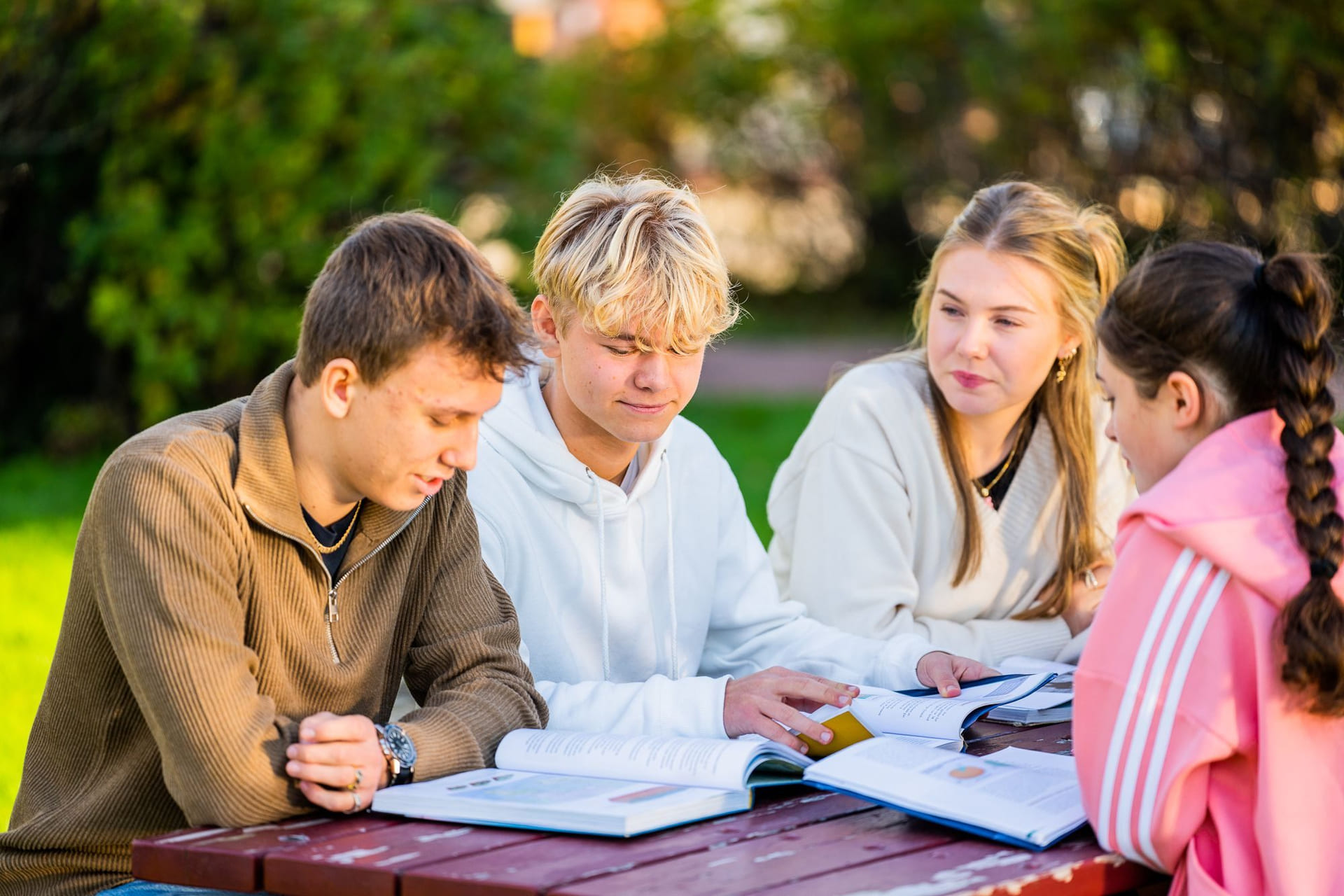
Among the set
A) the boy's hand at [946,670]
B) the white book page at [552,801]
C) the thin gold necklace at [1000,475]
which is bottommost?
the boy's hand at [946,670]

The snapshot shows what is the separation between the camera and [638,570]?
3.39 meters

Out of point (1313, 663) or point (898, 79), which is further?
point (898, 79)

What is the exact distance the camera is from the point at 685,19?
14.5 meters

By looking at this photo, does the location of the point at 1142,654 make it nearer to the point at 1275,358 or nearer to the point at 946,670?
the point at 1275,358

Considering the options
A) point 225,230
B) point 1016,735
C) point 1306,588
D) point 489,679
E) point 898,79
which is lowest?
point 1016,735

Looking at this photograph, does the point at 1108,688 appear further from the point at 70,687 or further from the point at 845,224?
the point at 845,224

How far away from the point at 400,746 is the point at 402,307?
27.4 inches

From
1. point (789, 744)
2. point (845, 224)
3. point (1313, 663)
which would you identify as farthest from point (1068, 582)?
point (845, 224)

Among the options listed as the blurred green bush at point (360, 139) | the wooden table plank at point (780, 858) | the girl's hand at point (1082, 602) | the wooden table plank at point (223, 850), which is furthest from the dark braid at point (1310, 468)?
the blurred green bush at point (360, 139)

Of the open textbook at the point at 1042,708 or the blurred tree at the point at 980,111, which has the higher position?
the blurred tree at the point at 980,111

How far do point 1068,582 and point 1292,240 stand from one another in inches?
243

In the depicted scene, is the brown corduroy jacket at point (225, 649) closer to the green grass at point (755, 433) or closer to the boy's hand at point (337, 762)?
the boy's hand at point (337, 762)

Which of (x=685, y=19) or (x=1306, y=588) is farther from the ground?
(x=685, y=19)

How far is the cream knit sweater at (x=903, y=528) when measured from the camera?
3.80 metres
